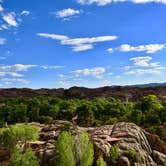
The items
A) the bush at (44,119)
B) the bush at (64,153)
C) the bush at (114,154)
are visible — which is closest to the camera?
the bush at (64,153)

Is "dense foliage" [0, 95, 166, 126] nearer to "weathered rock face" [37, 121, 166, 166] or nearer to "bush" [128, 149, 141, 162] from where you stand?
"weathered rock face" [37, 121, 166, 166]

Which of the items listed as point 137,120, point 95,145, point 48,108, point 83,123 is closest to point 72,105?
point 48,108

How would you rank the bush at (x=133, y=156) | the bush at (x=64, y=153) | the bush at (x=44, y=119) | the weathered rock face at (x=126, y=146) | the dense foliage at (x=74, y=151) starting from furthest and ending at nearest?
the bush at (x=44, y=119), the bush at (x=133, y=156), the weathered rock face at (x=126, y=146), the dense foliage at (x=74, y=151), the bush at (x=64, y=153)

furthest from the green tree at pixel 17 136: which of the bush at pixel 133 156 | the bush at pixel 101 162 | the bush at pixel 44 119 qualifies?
the bush at pixel 44 119

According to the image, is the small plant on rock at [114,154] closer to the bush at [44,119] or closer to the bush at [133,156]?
the bush at [133,156]

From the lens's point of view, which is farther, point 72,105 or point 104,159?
point 72,105

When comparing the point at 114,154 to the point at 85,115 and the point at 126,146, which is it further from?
the point at 85,115

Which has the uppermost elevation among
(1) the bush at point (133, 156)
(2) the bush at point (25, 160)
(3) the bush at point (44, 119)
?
(3) the bush at point (44, 119)

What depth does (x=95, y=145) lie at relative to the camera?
63438 mm

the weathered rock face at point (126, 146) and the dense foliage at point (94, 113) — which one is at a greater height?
the dense foliage at point (94, 113)

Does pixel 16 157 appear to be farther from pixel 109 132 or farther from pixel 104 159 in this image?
pixel 109 132

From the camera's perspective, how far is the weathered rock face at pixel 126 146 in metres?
62.0

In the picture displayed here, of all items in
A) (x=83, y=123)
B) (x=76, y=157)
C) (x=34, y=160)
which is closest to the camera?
(x=34, y=160)

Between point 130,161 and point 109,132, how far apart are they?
477 inches
